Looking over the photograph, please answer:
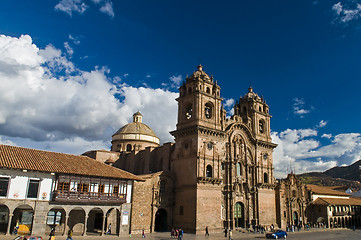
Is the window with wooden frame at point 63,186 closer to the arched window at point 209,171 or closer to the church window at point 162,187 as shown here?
the church window at point 162,187

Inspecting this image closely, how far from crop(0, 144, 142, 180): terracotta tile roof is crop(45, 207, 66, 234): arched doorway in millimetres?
4896

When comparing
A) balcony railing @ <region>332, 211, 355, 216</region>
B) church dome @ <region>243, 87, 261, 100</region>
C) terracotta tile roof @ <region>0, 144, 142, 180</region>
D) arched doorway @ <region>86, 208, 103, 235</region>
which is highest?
church dome @ <region>243, 87, 261, 100</region>

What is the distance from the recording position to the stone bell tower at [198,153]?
38.4 m

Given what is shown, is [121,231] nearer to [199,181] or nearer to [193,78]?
[199,181]

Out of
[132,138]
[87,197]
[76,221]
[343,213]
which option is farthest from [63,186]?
[343,213]

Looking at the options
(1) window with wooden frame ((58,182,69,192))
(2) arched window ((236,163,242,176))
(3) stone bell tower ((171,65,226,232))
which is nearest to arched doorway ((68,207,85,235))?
(1) window with wooden frame ((58,182,69,192))

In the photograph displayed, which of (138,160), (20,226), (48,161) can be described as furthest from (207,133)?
(20,226)

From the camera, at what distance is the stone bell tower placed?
3841cm

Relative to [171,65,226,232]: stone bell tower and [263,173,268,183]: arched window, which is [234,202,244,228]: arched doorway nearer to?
[171,65,226,232]: stone bell tower

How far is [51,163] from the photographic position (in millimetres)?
30406

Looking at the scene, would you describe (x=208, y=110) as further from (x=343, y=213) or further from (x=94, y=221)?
(x=343, y=213)

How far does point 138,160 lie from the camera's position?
167 feet

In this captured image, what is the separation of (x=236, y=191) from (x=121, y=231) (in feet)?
62.4

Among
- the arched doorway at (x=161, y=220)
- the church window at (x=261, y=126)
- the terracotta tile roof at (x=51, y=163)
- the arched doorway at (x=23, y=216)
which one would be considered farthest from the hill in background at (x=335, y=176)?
the arched doorway at (x=23, y=216)
